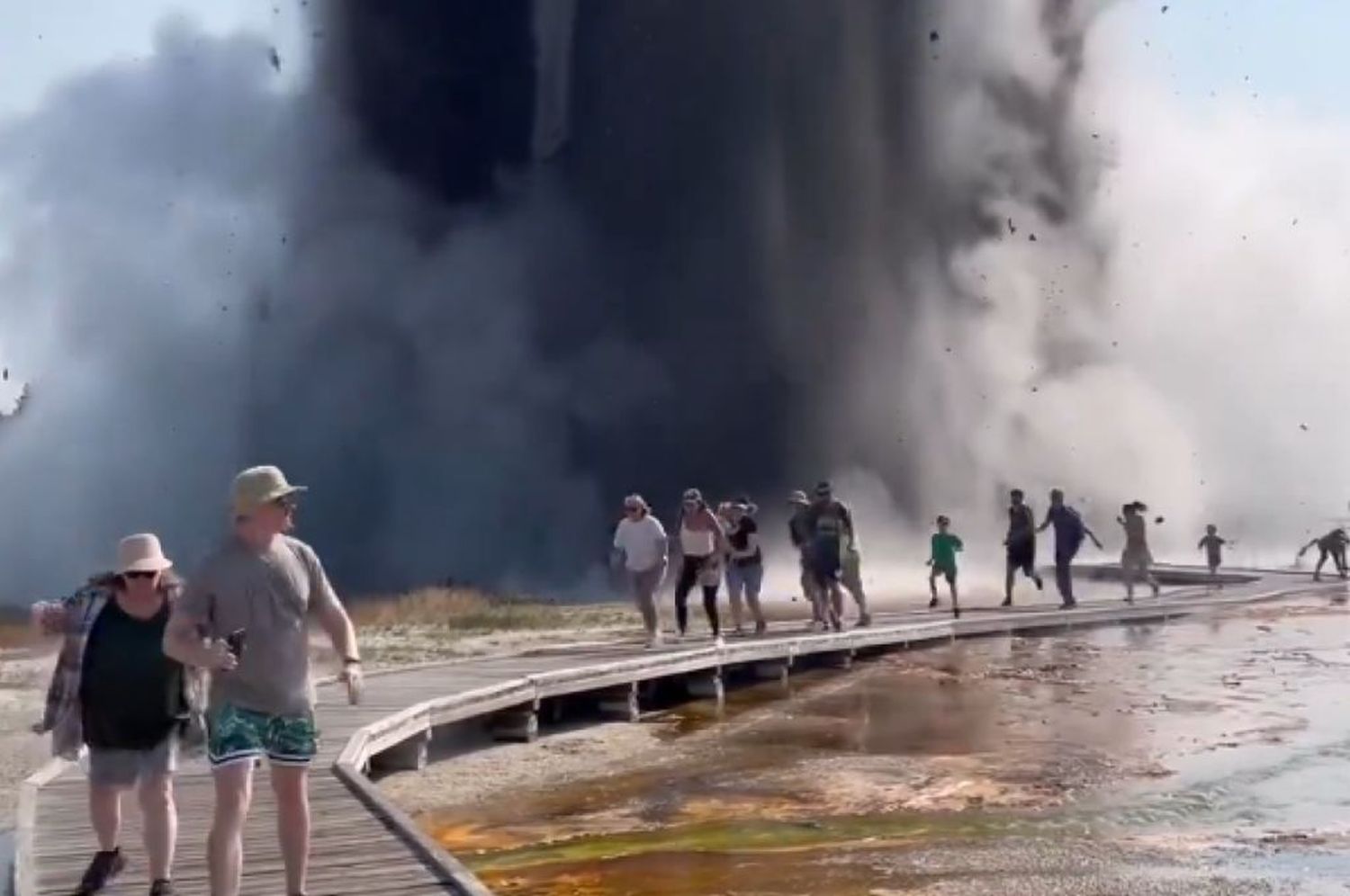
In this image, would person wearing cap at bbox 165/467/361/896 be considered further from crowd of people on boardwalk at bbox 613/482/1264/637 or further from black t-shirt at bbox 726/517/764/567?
black t-shirt at bbox 726/517/764/567

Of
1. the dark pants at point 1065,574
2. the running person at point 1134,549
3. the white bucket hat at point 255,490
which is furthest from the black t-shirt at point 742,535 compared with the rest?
the white bucket hat at point 255,490

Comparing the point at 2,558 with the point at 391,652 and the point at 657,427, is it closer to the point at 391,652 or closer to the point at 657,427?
the point at 657,427

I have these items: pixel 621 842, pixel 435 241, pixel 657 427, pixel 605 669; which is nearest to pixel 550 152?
pixel 435 241

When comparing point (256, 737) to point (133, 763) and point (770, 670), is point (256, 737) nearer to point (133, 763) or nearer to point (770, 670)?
point (133, 763)

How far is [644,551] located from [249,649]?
11.2 metres

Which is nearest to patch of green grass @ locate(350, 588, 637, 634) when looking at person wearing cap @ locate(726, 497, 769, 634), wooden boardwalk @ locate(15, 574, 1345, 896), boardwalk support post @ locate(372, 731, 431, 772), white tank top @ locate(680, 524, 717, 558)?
wooden boardwalk @ locate(15, 574, 1345, 896)

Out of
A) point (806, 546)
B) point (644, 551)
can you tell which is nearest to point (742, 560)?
point (806, 546)

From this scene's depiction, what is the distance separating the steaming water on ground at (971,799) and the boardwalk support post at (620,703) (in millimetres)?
596

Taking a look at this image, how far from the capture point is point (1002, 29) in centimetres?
4825

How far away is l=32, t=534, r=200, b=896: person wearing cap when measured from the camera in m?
6.62

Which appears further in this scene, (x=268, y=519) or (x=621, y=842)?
(x=621, y=842)

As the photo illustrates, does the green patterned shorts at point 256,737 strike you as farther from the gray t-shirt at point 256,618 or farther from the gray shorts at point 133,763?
the gray shorts at point 133,763

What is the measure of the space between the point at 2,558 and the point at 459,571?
12193 millimetres

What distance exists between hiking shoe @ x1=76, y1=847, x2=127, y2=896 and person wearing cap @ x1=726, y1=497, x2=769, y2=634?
12090 mm
